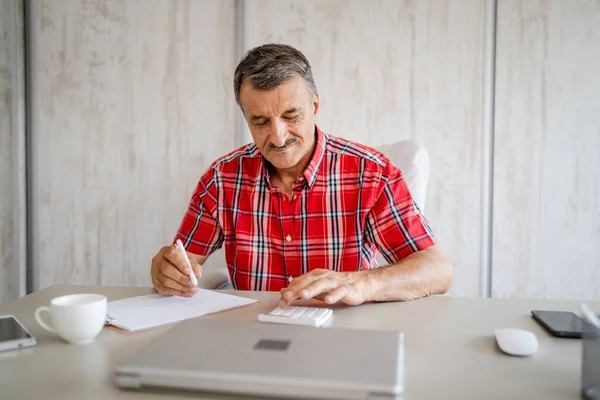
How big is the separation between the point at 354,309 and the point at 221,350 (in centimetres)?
40

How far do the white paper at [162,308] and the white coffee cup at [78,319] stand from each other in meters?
0.08

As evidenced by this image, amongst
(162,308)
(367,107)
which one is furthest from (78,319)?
(367,107)

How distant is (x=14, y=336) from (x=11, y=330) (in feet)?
0.13

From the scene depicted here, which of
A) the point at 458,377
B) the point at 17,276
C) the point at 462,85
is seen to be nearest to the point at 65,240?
the point at 17,276

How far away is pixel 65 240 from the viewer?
8.88 ft

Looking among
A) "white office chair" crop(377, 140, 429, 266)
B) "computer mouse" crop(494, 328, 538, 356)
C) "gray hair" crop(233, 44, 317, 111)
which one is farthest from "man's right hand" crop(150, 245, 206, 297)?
"white office chair" crop(377, 140, 429, 266)

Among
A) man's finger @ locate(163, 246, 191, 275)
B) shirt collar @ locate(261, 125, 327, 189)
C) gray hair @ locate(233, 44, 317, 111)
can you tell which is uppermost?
gray hair @ locate(233, 44, 317, 111)

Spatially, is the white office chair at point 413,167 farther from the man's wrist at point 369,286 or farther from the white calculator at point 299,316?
the white calculator at point 299,316

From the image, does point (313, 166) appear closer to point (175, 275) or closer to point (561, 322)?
point (175, 275)

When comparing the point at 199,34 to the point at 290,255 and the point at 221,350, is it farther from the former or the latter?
the point at 221,350

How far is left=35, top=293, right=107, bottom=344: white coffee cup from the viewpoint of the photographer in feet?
2.67

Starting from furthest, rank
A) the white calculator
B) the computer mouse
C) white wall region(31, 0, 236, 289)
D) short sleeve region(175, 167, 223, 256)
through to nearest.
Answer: white wall region(31, 0, 236, 289), short sleeve region(175, 167, 223, 256), the white calculator, the computer mouse

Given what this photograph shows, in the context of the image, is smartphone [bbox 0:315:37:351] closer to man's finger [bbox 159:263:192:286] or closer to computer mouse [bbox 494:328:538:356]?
man's finger [bbox 159:263:192:286]

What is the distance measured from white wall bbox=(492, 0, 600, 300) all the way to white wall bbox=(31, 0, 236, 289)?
1.30m
